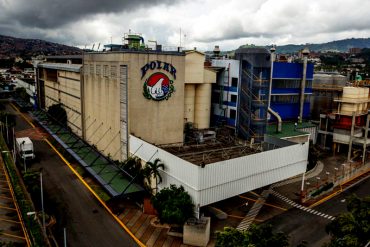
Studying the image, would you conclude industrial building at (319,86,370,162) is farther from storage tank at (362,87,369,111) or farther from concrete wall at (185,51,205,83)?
concrete wall at (185,51,205,83)

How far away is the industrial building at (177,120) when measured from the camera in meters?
32.0

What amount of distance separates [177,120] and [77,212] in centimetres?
1796

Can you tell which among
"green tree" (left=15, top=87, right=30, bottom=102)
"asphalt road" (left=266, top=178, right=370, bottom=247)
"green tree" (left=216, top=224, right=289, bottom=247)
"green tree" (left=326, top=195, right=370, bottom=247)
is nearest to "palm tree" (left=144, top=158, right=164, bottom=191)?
"asphalt road" (left=266, top=178, right=370, bottom=247)

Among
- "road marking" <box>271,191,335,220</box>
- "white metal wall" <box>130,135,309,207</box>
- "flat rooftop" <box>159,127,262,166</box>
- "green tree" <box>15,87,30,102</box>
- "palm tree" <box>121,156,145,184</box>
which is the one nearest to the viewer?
"white metal wall" <box>130,135,309,207</box>

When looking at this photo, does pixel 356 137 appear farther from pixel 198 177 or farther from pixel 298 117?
pixel 198 177

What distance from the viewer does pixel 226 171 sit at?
101 feet

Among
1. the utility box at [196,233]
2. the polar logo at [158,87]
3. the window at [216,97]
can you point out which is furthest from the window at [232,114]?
the utility box at [196,233]

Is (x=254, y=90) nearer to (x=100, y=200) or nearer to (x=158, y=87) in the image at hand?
(x=158, y=87)

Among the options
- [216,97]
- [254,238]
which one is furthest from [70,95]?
[254,238]

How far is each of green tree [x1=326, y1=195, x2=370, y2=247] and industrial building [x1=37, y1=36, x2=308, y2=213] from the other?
1152 centimetres

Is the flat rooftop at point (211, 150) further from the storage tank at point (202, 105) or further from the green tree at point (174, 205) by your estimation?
the storage tank at point (202, 105)

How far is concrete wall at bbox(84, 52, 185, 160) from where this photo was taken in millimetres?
40875

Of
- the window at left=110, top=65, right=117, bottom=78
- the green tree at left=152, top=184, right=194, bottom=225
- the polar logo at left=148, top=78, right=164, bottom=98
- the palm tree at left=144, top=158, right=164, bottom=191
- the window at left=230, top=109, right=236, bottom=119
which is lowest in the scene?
the green tree at left=152, top=184, right=194, bottom=225

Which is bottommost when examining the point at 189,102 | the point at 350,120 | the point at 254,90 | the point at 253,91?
the point at 350,120
